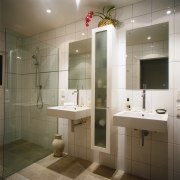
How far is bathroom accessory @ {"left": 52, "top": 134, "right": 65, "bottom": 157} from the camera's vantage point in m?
2.47

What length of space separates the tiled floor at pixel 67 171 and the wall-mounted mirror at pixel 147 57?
1.27 metres

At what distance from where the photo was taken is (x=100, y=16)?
2.17 m

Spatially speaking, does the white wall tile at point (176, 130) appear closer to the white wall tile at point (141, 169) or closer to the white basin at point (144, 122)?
the white basin at point (144, 122)

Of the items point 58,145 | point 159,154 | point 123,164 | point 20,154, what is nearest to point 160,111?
point 159,154

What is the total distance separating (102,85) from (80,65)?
2.20 feet

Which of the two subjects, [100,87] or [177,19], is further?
[100,87]

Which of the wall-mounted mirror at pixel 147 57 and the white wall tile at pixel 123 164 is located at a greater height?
the wall-mounted mirror at pixel 147 57

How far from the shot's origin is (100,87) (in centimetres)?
206

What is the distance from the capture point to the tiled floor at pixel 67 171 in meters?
1.94

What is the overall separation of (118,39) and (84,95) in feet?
3.45

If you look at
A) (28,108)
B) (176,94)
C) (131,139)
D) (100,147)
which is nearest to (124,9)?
(176,94)

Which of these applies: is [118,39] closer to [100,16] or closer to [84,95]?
[100,16]

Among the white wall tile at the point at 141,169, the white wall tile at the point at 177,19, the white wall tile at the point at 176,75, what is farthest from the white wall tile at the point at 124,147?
the white wall tile at the point at 177,19

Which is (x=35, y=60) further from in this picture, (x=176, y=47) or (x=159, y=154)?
(x=159, y=154)
